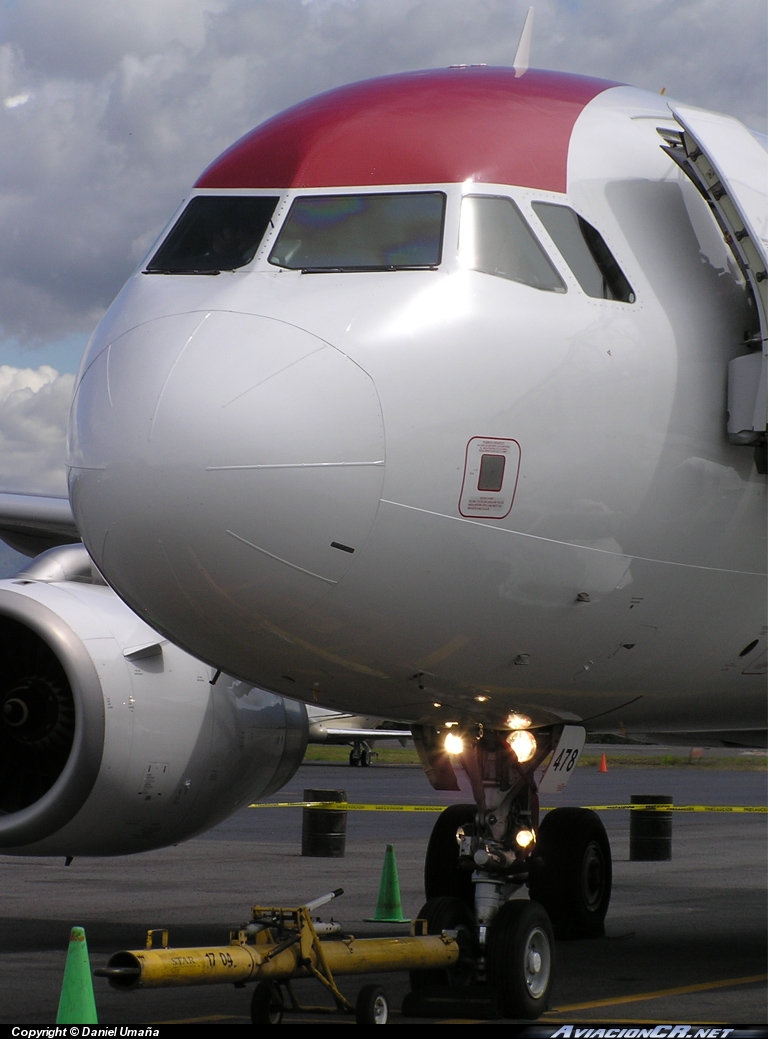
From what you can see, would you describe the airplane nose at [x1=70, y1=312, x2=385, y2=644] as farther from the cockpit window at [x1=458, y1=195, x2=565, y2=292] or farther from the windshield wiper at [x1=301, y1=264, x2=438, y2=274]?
the cockpit window at [x1=458, y1=195, x2=565, y2=292]

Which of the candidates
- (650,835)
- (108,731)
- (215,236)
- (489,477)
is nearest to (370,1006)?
(489,477)

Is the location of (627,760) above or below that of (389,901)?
above

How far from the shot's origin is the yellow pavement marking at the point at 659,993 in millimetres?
8320

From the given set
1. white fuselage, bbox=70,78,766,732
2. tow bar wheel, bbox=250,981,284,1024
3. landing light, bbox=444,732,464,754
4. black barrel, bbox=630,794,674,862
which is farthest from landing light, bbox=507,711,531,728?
black barrel, bbox=630,794,674,862

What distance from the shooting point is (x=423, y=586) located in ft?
21.0

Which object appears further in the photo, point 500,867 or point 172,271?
point 500,867

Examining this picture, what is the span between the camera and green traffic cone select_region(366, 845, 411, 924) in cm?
1271

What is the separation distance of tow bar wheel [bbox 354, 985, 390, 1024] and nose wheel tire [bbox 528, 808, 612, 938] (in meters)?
4.68

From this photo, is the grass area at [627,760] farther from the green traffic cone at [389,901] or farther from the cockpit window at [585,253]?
the cockpit window at [585,253]

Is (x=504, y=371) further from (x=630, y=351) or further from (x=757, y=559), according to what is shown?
(x=757, y=559)

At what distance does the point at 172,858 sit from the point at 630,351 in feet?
43.4

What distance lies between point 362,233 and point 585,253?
995mm

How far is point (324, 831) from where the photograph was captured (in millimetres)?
18453

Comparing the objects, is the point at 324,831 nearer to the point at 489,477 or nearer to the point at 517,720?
the point at 517,720
